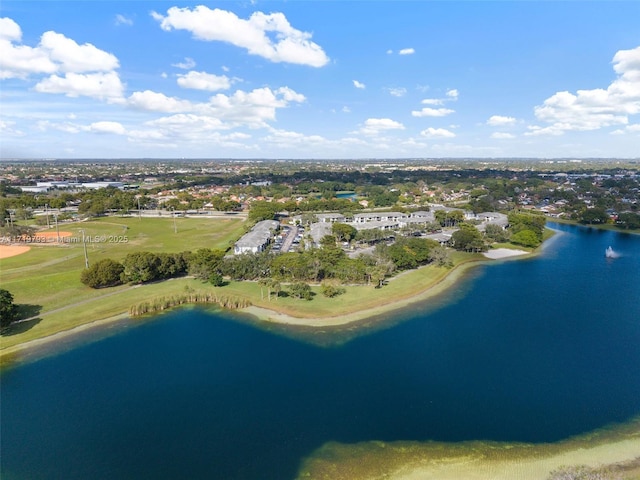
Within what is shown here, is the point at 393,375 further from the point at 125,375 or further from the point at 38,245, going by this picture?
the point at 38,245

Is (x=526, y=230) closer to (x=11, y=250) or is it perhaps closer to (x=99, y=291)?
(x=99, y=291)

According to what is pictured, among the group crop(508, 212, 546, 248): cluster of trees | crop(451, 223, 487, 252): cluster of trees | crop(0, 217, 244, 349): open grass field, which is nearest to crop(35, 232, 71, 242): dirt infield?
crop(0, 217, 244, 349): open grass field

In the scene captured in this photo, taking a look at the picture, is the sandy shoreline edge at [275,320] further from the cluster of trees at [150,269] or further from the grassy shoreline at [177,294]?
the cluster of trees at [150,269]

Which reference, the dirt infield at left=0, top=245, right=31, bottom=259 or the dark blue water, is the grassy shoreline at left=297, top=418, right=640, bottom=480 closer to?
the dark blue water

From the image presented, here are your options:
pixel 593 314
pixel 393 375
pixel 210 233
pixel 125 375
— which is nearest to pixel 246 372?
pixel 125 375

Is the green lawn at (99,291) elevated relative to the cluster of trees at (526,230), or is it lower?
lower

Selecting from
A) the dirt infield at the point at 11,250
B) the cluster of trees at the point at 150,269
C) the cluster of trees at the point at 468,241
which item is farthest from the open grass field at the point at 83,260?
the cluster of trees at the point at 468,241

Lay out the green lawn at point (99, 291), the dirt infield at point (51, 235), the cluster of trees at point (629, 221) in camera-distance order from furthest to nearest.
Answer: the cluster of trees at point (629, 221), the dirt infield at point (51, 235), the green lawn at point (99, 291)
